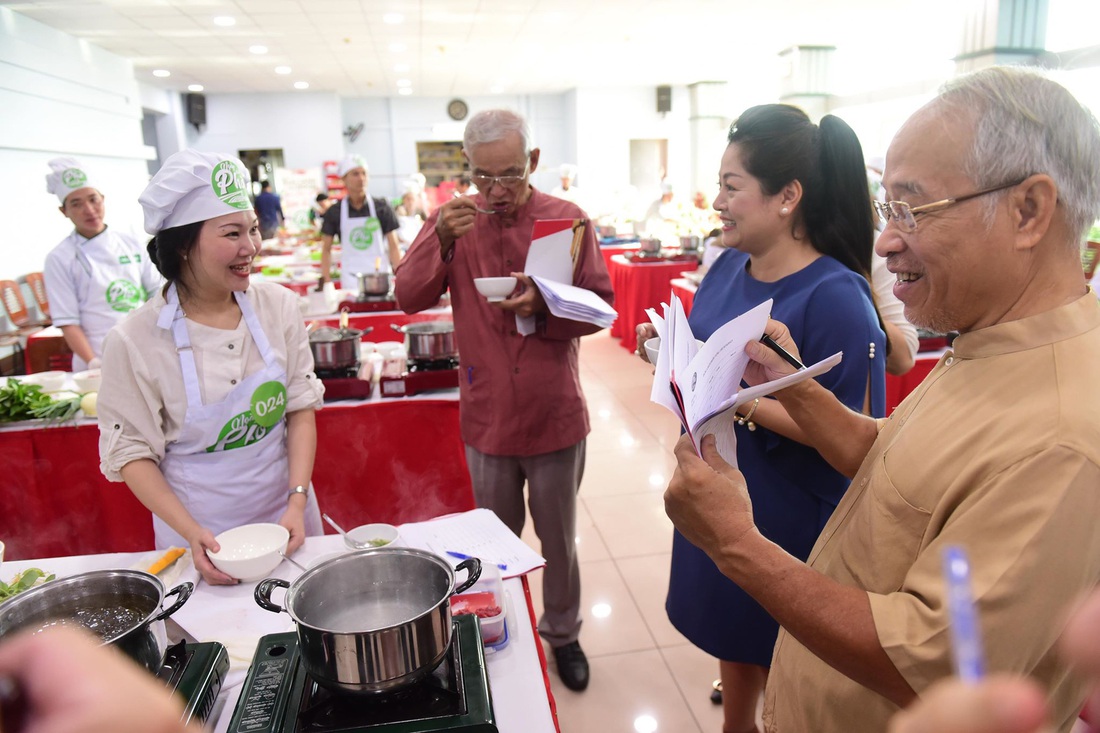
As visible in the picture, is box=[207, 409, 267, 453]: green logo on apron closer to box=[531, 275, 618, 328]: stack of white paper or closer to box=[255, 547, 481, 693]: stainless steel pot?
box=[255, 547, 481, 693]: stainless steel pot

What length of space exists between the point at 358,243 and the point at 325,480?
10.4 feet

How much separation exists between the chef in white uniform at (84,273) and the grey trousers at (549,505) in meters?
2.71

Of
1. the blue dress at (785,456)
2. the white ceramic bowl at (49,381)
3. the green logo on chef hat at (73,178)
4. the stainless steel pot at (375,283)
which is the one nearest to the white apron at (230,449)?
the blue dress at (785,456)

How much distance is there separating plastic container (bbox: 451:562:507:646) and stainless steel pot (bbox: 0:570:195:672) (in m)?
0.46

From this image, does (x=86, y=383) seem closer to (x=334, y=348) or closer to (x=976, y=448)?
(x=334, y=348)

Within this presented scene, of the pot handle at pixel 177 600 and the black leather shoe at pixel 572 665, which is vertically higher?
the pot handle at pixel 177 600

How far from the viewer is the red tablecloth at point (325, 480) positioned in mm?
2701

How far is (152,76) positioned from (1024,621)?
14556 millimetres

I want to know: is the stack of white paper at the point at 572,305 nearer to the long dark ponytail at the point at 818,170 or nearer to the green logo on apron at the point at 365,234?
the long dark ponytail at the point at 818,170

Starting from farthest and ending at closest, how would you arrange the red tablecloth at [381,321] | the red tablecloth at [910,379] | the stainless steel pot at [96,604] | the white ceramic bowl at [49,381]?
the red tablecloth at [381,321], the red tablecloth at [910,379], the white ceramic bowl at [49,381], the stainless steel pot at [96,604]

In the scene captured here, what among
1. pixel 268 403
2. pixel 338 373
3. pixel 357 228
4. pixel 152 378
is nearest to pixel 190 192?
pixel 152 378

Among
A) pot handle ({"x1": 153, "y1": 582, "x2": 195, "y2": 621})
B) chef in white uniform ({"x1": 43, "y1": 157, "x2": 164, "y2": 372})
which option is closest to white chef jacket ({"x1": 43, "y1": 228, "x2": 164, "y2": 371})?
chef in white uniform ({"x1": 43, "y1": 157, "x2": 164, "y2": 372})

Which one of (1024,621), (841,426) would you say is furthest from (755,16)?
(1024,621)

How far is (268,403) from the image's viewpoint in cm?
185
